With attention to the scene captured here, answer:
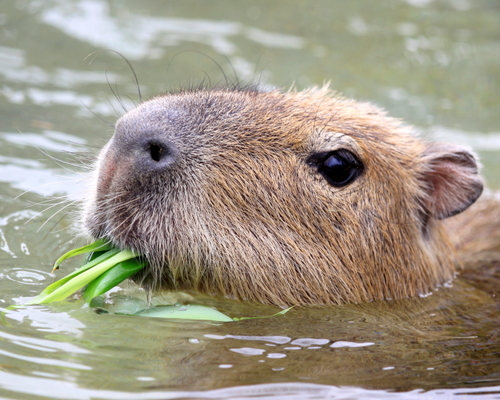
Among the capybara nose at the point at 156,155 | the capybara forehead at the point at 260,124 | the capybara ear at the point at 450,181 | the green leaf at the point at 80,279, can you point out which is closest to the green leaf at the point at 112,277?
the green leaf at the point at 80,279

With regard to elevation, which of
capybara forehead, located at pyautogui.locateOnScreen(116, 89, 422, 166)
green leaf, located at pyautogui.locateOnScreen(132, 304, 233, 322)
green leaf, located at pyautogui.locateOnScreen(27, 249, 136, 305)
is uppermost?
capybara forehead, located at pyautogui.locateOnScreen(116, 89, 422, 166)

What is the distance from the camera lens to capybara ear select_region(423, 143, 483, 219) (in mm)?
5059

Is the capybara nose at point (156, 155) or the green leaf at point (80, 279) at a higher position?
the capybara nose at point (156, 155)

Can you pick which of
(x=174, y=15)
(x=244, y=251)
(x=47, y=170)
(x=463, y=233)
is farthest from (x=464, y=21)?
(x=244, y=251)

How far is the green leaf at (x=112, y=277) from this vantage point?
3801mm

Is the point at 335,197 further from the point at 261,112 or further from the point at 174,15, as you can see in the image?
the point at 174,15

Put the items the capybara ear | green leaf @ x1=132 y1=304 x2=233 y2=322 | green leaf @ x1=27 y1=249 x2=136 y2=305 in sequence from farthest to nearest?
the capybara ear → green leaf @ x1=132 y1=304 x2=233 y2=322 → green leaf @ x1=27 y1=249 x2=136 y2=305

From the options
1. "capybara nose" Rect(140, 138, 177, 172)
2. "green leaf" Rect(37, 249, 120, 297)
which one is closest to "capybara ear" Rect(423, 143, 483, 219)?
"capybara nose" Rect(140, 138, 177, 172)

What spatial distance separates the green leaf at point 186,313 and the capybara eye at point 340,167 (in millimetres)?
1085

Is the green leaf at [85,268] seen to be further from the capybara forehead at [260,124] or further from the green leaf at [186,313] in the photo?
the capybara forehead at [260,124]

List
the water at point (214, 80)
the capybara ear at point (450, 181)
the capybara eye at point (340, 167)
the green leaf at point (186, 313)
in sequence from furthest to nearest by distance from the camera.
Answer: the capybara ear at point (450, 181) < the capybara eye at point (340, 167) < the green leaf at point (186, 313) < the water at point (214, 80)

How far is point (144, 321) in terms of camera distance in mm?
3854

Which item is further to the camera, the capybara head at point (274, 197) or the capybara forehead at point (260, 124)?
the capybara forehead at point (260, 124)

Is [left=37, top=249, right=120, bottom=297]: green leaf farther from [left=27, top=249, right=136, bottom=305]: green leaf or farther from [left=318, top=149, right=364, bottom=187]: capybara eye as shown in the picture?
[left=318, top=149, right=364, bottom=187]: capybara eye
